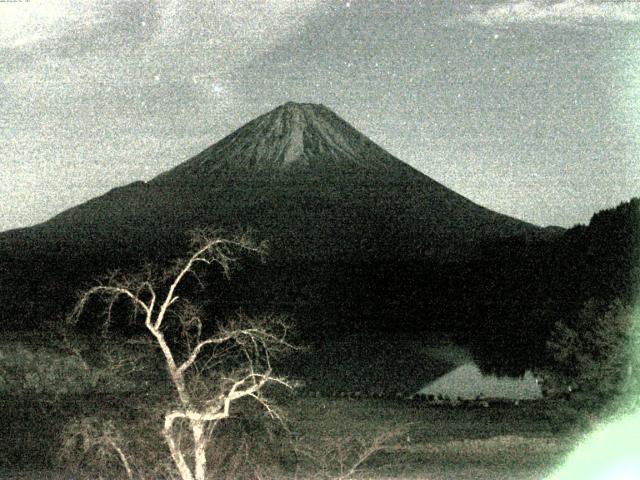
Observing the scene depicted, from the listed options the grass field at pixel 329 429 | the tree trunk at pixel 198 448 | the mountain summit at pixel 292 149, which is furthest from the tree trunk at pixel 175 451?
the mountain summit at pixel 292 149

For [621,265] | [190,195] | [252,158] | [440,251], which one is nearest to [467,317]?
[621,265]

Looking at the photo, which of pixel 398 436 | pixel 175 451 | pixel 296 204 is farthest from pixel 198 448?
pixel 296 204

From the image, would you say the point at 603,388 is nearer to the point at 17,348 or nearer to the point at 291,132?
the point at 17,348

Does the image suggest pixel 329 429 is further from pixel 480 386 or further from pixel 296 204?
pixel 296 204

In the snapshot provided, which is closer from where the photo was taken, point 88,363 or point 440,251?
point 88,363

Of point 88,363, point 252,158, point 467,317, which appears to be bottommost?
point 467,317

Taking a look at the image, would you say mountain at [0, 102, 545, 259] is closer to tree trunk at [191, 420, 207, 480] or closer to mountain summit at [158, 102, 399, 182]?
mountain summit at [158, 102, 399, 182]

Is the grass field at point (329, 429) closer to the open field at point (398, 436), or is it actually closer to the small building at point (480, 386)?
the open field at point (398, 436)
